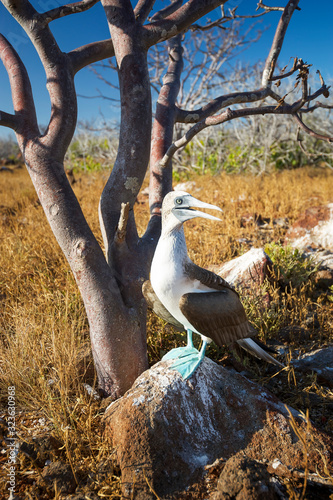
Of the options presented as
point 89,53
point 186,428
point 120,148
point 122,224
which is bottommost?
point 186,428

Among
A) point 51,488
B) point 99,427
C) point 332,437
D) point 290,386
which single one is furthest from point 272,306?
point 51,488

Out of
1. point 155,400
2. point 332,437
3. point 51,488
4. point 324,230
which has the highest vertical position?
point 324,230

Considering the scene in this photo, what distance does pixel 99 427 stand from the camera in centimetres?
204

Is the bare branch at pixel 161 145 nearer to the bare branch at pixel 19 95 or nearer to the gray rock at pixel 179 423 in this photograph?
the bare branch at pixel 19 95

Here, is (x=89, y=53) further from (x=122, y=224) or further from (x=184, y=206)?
(x=184, y=206)

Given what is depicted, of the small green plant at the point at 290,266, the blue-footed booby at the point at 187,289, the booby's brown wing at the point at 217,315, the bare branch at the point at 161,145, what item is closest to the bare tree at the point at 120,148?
the bare branch at the point at 161,145

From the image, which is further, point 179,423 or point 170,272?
point 179,423

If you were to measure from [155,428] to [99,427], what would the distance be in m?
0.41

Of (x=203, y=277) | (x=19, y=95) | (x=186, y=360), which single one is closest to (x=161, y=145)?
(x=19, y=95)

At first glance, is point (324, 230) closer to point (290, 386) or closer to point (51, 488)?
point (290, 386)

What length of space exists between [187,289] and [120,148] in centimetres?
124

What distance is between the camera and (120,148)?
2467 millimetres

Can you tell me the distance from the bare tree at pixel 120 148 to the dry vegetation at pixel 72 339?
0.32 meters

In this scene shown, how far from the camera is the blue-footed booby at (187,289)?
5.75 ft
